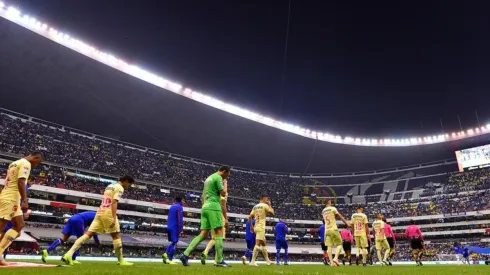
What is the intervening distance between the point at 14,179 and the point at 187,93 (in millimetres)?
40603

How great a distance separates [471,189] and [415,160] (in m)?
12.0

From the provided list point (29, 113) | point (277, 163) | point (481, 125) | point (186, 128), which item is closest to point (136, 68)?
point (186, 128)

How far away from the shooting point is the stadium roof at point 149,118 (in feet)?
128

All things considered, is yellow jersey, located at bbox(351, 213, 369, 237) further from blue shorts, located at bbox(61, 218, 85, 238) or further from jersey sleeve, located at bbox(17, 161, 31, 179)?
jersey sleeve, located at bbox(17, 161, 31, 179)

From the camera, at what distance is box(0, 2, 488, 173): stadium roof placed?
39031mm

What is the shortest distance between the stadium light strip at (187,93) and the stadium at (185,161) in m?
0.14

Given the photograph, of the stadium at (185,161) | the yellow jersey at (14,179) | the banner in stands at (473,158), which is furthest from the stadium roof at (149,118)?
the yellow jersey at (14,179)

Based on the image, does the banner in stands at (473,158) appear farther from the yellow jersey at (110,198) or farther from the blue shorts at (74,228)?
the yellow jersey at (110,198)

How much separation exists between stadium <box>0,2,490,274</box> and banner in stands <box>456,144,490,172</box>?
0.57 ft

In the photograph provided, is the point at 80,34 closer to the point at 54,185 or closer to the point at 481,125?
the point at 54,185

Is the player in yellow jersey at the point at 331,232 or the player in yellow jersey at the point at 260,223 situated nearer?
the player in yellow jersey at the point at 331,232

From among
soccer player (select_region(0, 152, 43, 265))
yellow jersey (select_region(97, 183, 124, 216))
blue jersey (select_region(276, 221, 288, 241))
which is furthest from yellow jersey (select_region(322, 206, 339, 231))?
soccer player (select_region(0, 152, 43, 265))

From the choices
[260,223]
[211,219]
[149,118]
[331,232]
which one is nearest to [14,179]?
[211,219]

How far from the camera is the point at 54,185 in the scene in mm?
43281
